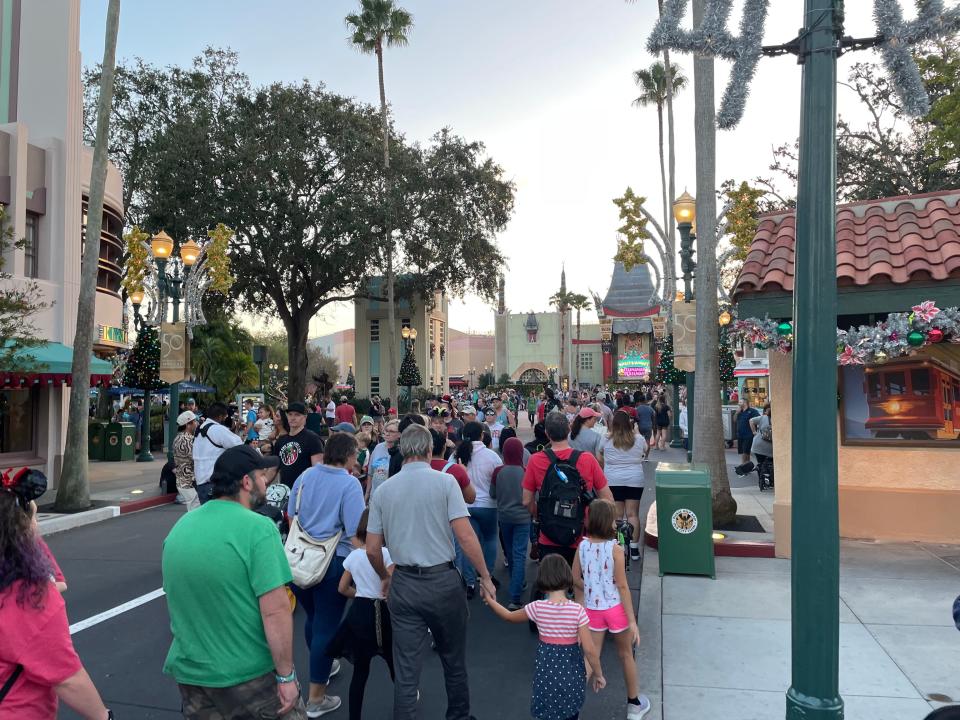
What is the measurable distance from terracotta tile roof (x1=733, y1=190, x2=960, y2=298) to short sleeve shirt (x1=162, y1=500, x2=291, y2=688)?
6.66 metres

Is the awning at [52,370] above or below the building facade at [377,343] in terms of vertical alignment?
below

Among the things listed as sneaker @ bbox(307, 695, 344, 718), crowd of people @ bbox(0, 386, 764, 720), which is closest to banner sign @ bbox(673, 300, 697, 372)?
crowd of people @ bbox(0, 386, 764, 720)

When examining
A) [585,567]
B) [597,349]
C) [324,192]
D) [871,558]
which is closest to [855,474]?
[871,558]

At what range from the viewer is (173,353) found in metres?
14.7

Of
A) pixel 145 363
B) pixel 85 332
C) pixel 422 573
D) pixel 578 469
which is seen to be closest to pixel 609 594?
pixel 578 469

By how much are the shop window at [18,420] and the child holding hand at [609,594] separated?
48.2 ft

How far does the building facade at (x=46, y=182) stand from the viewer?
49.0 ft

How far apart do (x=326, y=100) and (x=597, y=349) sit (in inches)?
2427

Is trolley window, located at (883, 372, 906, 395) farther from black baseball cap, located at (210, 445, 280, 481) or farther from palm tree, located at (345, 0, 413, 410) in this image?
palm tree, located at (345, 0, 413, 410)

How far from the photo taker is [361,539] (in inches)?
180

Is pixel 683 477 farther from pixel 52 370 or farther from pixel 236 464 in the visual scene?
pixel 52 370

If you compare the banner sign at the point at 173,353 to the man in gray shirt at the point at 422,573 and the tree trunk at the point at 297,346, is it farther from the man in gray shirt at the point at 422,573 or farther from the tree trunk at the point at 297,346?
the tree trunk at the point at 297,346

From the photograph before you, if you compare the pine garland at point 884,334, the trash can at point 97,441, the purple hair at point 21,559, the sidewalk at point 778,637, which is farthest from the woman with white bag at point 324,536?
the trash can at point 97,441

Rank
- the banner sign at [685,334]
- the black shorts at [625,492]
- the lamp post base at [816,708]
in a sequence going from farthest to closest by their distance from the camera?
the banner sign at [685,334] < the black shorts at [625,492] < the lamp post base at [816,708]
